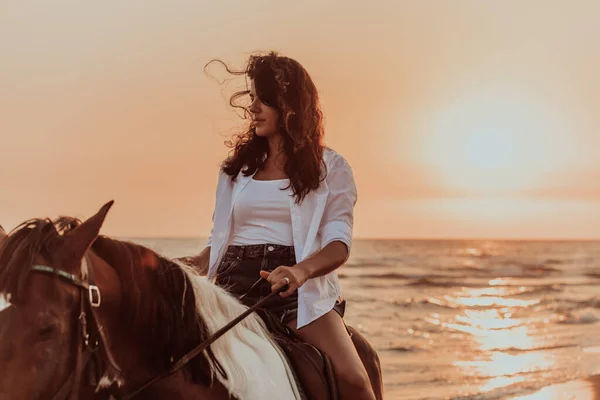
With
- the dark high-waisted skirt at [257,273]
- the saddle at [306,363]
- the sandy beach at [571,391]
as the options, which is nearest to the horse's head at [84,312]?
the saddle at [306,363]

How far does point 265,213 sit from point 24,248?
1.29 m

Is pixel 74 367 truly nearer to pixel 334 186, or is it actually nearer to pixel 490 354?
pixel 334 186

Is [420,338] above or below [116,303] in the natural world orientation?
below

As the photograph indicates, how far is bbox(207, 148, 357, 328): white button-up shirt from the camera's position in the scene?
137 inches

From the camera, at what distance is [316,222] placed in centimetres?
352

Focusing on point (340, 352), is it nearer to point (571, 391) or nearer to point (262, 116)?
point (262, 116)

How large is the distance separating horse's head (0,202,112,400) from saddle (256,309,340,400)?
3.23 ft

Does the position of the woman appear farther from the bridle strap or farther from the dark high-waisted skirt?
the bridle strap

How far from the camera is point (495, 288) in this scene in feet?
118

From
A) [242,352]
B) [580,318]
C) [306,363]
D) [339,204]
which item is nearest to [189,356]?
[242,352]

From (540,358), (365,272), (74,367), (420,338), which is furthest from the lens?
(365,272)

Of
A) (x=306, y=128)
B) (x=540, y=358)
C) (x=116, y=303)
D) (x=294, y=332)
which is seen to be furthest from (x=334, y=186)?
(x=540, y=358)

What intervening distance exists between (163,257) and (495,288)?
113 feet

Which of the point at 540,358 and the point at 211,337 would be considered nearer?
the point at 211,337
